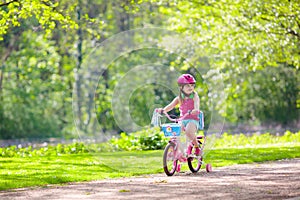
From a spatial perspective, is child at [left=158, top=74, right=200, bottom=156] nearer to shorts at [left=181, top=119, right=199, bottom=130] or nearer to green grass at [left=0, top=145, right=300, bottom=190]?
shorts at [left=181, top=119, right=199, bottom=130]

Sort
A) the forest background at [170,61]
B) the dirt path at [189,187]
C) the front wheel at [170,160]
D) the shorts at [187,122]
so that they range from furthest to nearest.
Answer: the forest background at [170,61] < the shorts at [187,122] < the front wheel at [170,160] < the dirt path at [189,187]

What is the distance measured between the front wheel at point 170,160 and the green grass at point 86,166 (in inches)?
19.7

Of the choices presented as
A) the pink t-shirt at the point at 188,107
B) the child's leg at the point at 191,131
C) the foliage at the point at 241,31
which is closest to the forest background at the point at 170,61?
the foliage at the point at 241,31

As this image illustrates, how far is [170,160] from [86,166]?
242 cm

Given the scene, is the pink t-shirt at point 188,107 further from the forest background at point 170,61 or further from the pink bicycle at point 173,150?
the forest background at point 170,61

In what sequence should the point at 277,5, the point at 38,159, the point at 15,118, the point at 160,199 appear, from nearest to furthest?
the point at 160,199, the point at 38,159, the point at 277,5, the point at 15,118

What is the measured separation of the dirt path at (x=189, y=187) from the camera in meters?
9.08

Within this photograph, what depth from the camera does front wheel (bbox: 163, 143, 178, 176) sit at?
11.4 metres

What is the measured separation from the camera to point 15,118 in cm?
3222

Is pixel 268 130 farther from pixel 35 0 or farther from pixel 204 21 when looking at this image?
pixel 35 0

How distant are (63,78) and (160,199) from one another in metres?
27.0

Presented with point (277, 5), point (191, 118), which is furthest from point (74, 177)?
point (277, 5)

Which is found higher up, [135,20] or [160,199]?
[135,20]

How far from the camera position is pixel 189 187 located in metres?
9.95
